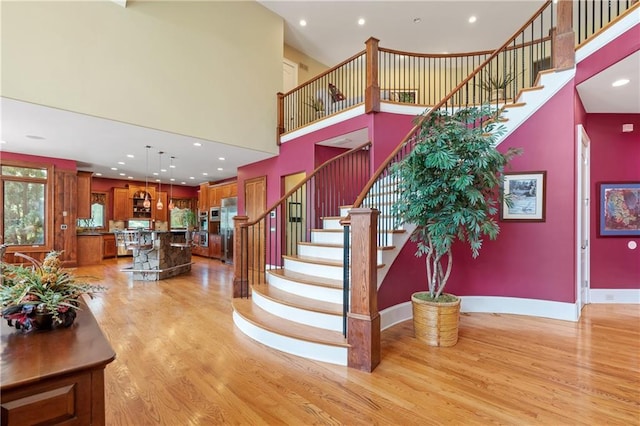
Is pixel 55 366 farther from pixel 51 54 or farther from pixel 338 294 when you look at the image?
pixel 51 54

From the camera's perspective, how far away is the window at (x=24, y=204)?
6.38m

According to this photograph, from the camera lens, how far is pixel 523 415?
6.14ft

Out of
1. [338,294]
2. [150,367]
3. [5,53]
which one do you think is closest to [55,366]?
[150,367]

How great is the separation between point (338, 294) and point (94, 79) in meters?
4.58

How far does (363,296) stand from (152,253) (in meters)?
5.38

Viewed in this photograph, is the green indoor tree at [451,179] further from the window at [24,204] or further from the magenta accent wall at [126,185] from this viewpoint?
the magenta accent wall at [126,185]

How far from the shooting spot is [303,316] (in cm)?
297

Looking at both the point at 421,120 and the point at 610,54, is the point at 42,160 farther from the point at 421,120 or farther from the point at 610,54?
the point at 610,54

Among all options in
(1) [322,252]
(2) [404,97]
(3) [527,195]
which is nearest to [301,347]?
(1) [322,252]

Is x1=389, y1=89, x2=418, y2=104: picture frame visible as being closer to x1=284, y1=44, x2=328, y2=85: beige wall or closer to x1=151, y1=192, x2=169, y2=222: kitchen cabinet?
x1=284, y1=44, x2=328, y2=85: beige wall

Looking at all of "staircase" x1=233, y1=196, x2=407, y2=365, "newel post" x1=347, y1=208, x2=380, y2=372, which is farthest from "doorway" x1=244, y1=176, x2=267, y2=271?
"newel post" x1=347, y1=208, x2=380, y2=372

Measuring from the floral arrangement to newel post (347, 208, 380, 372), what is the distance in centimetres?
181

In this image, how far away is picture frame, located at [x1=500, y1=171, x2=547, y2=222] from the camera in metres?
3.78

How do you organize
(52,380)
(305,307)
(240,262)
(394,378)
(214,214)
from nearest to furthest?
(52,380), (394,378), (305,307), (240,262), (214,214)
